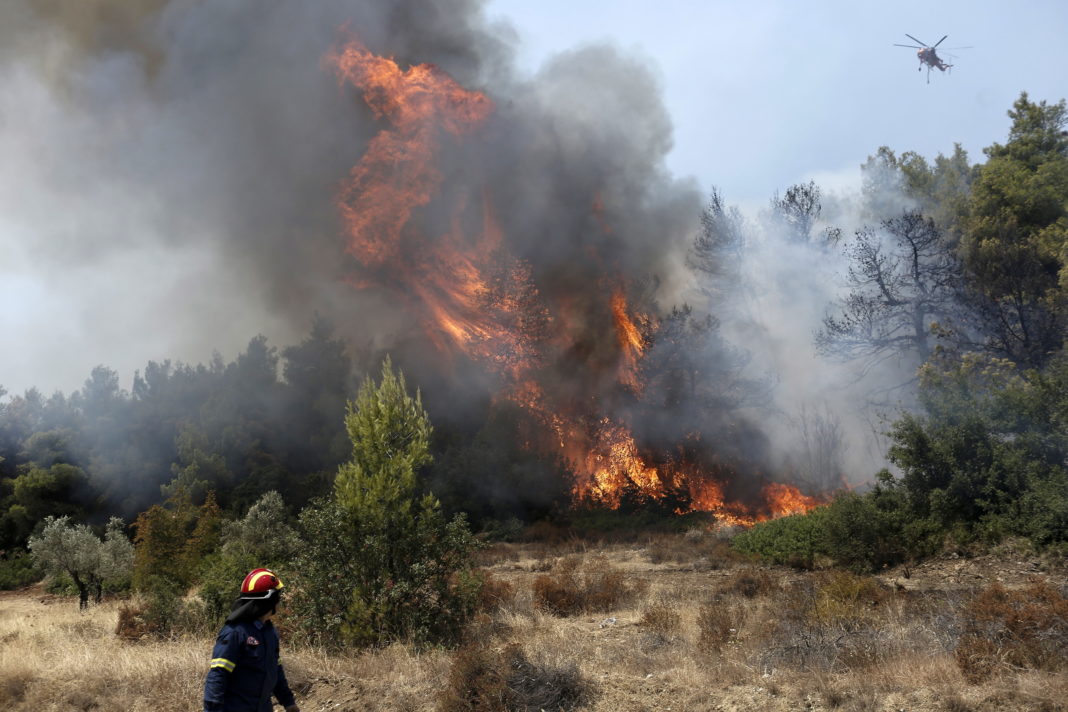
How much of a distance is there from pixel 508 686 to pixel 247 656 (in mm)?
3519

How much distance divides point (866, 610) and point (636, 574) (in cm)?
930

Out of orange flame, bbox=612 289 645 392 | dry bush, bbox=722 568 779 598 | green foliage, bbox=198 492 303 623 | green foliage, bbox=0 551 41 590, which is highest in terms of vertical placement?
orange flame, bbox=612 289 645 392

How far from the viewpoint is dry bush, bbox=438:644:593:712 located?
294 inches

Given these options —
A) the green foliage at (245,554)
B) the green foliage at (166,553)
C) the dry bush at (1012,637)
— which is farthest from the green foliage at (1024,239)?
the green foliage at (166,553)

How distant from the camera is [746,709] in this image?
695cm

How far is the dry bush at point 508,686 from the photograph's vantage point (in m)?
7.46

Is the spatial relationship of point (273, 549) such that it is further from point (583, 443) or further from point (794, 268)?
point (794, 268)

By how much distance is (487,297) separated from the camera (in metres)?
42.9

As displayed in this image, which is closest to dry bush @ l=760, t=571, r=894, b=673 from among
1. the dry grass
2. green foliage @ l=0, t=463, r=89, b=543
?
the dry grass

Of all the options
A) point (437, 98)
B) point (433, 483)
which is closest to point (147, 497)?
point (433, 483)

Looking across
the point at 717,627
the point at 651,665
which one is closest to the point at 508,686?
the point at 651,665

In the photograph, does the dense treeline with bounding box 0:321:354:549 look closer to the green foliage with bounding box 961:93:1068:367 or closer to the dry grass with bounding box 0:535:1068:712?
the dry grass with bounding box 0:535:1068:712

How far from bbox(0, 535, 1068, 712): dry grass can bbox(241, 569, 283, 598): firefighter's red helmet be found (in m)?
3.16

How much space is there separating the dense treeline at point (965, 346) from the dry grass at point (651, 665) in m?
4.07
